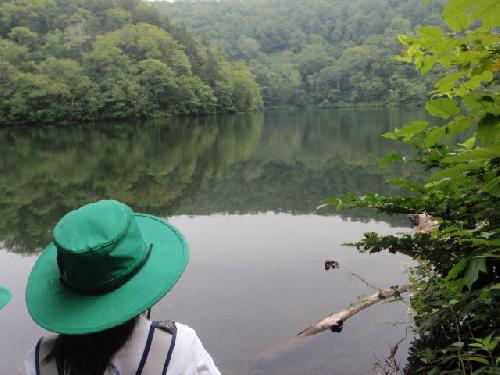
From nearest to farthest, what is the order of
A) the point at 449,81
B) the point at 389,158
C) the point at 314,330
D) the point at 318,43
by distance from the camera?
1. the point at 449,81
2. the point at 389,158
3. the point at 314,330
4. the point at 318,43

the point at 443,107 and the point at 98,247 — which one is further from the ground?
the point at 443,107

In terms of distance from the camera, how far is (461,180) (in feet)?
6.26

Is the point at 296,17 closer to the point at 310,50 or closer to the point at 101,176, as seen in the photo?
the point at 310,50

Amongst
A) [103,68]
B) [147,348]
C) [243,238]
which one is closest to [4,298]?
[147,348]

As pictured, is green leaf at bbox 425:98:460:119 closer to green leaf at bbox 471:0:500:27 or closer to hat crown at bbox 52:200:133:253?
green leaf at bbox 471:0:500:27

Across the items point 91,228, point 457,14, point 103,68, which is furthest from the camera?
point 103,68

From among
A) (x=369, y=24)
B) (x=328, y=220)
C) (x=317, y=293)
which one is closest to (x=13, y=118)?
(x=328, y=220)

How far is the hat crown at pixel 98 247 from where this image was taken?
139 centimetres

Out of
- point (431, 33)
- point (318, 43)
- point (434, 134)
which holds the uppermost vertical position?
point (431, 33)

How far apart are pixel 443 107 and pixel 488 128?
0.13m

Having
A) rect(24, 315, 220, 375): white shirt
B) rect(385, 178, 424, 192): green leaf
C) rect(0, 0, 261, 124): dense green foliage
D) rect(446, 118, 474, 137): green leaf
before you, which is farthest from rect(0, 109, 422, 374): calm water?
rect(0, 0, 261, 124): dense green foliage

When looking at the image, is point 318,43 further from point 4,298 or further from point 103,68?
point 4,298

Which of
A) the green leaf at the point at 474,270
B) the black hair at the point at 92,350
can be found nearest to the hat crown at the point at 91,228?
the black hair at the point at 92,350

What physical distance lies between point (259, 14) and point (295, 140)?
417 feet
